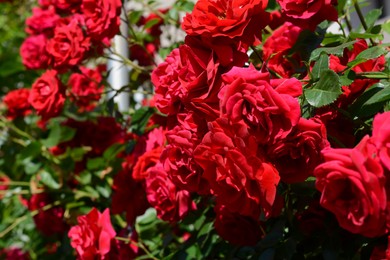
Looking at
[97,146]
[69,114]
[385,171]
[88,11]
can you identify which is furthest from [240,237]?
[69,114]

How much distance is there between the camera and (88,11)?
5.20 ft

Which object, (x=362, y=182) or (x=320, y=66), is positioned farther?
(x=320, y=66)

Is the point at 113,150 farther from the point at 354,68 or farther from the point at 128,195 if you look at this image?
the point at 354,68

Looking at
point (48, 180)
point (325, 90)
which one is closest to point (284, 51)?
point (325, 90)

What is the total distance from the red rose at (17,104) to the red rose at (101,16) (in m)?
0.91

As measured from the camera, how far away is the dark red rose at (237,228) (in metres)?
1.27

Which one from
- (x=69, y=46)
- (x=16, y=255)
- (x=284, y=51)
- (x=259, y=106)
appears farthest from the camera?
(x=16, y=255)

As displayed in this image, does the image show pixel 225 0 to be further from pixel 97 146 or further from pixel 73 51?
pixel 97 146

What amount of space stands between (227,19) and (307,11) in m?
0.20

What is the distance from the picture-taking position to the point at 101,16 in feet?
5.15

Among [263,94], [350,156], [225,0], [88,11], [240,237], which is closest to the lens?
[350,156]

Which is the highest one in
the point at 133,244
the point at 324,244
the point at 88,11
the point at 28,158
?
the point at 88,11

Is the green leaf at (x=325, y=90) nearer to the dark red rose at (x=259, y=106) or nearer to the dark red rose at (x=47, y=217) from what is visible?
the dark red rose at (x=259, y=106)

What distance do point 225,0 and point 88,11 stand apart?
630mm
